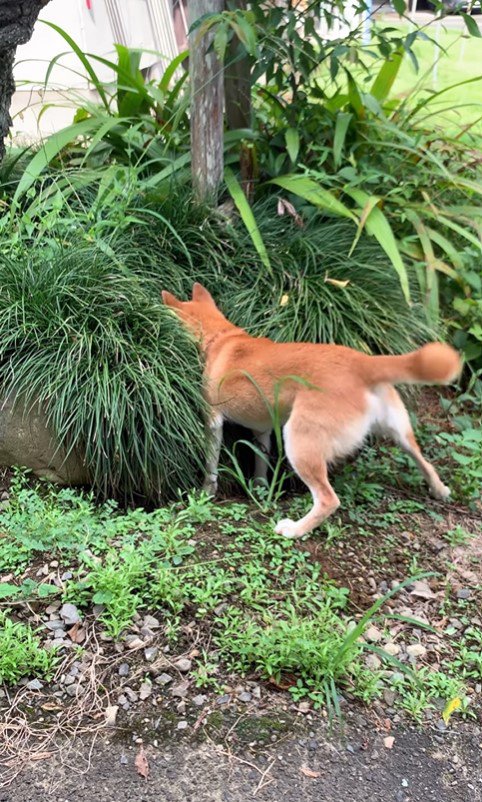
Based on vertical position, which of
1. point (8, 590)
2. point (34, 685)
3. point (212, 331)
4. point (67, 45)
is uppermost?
point (67, 45)

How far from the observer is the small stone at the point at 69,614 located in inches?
99.3

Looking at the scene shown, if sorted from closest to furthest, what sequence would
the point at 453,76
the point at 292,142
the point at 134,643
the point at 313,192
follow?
the point at 134,643 → the point at 313,192 → the point at 292,142 → the point at 453,76

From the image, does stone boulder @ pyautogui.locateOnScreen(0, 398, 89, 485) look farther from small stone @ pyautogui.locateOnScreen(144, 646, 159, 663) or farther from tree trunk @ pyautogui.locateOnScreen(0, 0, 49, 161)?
tree trunk @ pyautogui.locateOnScreen(0, 0, 49, 161)

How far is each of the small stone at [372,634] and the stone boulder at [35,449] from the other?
144 cm

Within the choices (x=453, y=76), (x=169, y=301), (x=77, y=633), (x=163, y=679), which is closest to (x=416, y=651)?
(x=163, y=679)

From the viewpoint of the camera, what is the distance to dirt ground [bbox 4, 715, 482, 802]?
206 cm

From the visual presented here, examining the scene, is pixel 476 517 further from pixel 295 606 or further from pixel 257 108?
pixel 257 108

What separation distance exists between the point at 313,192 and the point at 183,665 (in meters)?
2.65

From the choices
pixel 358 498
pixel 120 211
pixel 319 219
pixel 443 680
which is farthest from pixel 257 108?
pixel 443 680

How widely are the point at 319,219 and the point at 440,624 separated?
97.5 inches

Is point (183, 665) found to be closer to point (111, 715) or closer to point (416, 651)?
point (111, 715)

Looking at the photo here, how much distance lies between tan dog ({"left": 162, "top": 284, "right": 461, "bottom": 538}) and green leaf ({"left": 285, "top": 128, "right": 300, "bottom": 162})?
3.95ft

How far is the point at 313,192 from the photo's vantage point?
13.6ft

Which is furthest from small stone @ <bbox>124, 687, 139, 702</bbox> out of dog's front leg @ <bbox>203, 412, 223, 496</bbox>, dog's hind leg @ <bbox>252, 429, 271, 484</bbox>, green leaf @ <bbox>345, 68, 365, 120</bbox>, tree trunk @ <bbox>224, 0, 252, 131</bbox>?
green leaf @ <bbox>345, 68, 365, 120</bbox>
